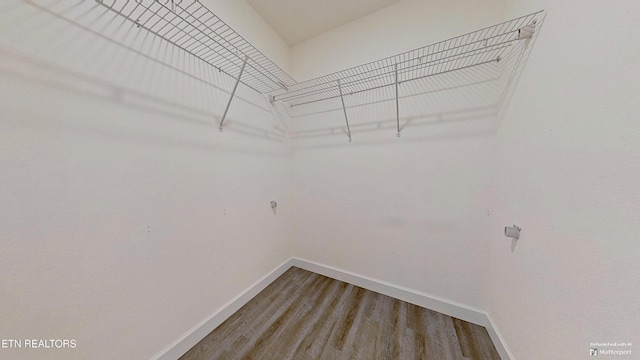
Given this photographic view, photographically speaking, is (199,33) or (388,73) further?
(388,73)

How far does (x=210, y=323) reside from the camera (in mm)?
1340

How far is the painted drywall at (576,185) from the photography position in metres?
0.51

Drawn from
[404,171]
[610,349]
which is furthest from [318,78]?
[610,349]

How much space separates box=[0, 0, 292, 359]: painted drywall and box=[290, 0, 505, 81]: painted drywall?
86 centimetres

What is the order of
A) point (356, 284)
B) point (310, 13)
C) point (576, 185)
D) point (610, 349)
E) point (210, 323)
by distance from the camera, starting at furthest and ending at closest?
1. point (356, 284)
2. point (310, 13)
3. point (210, 323)
4. point (576, 185)
5. point (610, 349)

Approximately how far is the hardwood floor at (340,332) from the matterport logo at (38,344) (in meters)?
0.60

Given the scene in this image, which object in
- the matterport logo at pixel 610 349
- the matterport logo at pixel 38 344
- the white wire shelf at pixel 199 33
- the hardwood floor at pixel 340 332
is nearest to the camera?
the matterport logo at pixel 610 349

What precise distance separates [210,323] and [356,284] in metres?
1.27

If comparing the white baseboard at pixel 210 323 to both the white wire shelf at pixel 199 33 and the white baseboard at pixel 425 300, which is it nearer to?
the white baseboard at pixel 425 300

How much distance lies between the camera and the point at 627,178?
510 millimetres

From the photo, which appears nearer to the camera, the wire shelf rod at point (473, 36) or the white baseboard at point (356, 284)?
the wire shelf rod at point (473, 36)

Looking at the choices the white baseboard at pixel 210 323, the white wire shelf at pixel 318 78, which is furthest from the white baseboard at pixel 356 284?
the white wire shelf at pixel 318 78

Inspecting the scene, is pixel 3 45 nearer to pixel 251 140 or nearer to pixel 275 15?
pixel 251 140

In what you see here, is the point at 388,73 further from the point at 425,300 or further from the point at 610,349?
the point at 425,300
